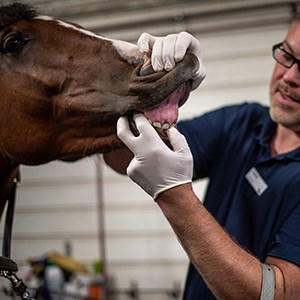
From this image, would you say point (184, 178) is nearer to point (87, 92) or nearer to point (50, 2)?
point (87, 92)

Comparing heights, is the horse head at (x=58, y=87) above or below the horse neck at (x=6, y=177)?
above

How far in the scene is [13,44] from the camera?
97 centimetres

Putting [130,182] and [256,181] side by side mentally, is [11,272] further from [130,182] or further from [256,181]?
[130,182]

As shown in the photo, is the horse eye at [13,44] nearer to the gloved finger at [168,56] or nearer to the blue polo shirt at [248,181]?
the gloved finger at [168,56]

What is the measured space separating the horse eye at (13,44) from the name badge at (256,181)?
0.65 m

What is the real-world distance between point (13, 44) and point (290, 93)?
0.68 m

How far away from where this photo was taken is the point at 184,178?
0.92m

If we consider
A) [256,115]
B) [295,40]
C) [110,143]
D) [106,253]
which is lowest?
[106,253]

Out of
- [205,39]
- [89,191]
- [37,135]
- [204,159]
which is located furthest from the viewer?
[89,191]

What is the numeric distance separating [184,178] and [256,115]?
0.59 metres

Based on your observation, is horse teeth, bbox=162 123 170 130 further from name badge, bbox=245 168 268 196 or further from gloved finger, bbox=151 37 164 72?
name badge, bbox=245 168 268 196

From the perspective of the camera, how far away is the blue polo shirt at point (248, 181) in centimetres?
109

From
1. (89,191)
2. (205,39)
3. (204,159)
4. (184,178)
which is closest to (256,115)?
(204,159)

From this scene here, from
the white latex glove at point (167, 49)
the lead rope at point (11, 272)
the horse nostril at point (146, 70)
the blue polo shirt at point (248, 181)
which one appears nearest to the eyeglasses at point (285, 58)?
the blue polo shirt at point (248, 181)
